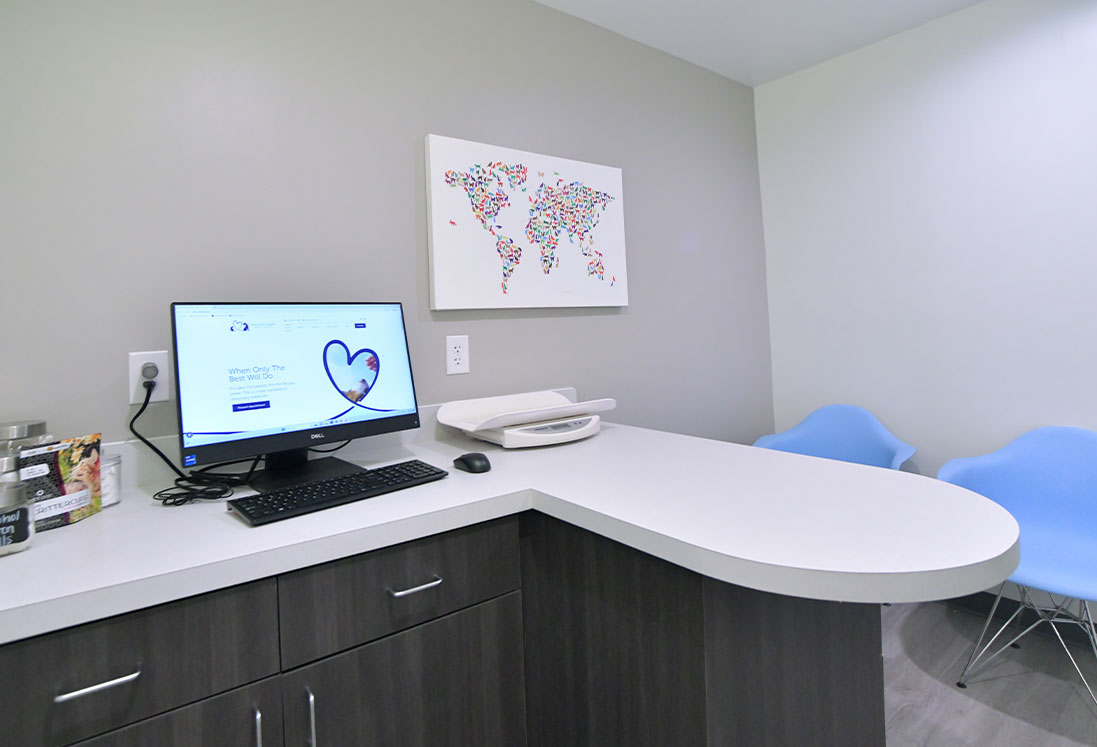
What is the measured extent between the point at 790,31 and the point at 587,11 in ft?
2.91

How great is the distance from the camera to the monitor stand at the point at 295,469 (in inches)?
47.6

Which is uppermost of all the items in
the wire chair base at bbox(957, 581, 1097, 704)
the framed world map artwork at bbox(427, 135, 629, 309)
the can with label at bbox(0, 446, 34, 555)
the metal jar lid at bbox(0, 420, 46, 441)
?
the framed world map artwork at bbox(427, 135, 629, 309)

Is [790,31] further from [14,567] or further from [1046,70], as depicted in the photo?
[14,567]

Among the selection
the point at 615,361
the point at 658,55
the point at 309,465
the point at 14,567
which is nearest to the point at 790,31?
the point at 658,55

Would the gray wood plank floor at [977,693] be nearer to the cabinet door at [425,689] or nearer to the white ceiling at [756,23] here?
the cabinet door at [425,689]

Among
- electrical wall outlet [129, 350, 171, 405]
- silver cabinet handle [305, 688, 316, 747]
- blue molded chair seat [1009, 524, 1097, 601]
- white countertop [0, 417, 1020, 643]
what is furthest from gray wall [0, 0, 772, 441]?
blue molded chair seat [1009, 524, 1097, 601]

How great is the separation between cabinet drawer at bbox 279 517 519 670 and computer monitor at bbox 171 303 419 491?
0.36m

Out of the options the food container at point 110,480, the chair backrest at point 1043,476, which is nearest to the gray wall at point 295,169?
the food container at point 110,480

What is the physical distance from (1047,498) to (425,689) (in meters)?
2.19

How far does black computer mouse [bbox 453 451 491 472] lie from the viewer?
4.11 feet

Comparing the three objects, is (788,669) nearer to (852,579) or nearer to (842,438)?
(852,579)

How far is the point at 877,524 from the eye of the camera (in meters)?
0.85

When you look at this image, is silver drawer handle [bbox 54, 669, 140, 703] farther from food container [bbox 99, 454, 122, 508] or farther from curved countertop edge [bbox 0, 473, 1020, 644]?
food container [bbox 99, 454, 122, 508]

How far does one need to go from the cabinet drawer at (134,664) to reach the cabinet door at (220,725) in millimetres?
13
